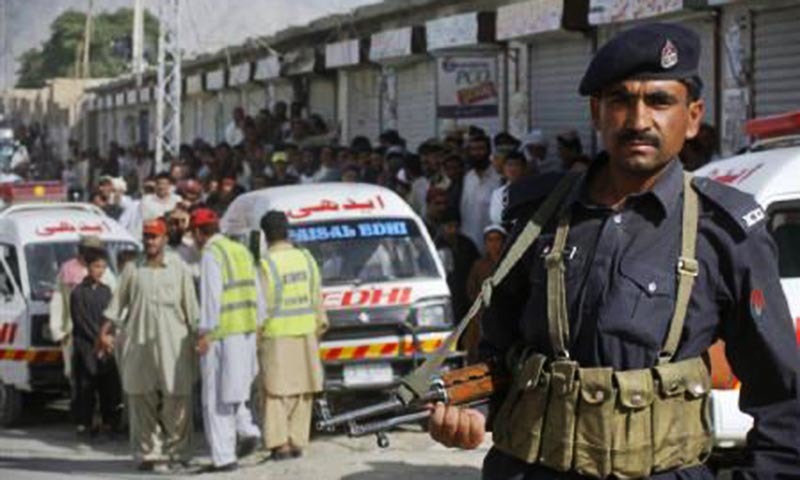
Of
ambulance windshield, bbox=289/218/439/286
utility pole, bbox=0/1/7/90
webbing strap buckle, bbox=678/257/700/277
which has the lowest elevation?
ambulance windshield, bbox=289/218/439/286

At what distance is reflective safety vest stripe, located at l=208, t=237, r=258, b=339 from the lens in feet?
38.2

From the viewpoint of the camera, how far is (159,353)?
39.9ft

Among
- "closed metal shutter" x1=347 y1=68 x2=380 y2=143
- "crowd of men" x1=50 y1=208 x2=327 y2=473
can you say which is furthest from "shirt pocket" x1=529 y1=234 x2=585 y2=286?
"closed metal shutter" x1=347 y1=68 x2=380 y2=143

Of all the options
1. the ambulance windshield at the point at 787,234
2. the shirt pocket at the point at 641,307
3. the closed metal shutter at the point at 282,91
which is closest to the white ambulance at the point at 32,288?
the ambulance windshield at the point at 787,234

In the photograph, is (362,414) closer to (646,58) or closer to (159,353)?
(646,58)

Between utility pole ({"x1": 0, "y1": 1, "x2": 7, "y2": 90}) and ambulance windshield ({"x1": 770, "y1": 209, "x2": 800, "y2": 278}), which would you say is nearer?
ambulance windshield ({"x1": 770, "y1": 209, "x2": 800, "y2": 278})

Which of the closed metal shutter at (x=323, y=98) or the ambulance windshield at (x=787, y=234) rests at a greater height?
the closed metal shutter at (x=323, y=98)

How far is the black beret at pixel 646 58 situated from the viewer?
3.50 m

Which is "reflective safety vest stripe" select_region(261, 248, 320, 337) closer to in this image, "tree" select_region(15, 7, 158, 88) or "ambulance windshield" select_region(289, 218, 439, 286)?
"ambulance windshield" select_region(289, 218, 439, 286)

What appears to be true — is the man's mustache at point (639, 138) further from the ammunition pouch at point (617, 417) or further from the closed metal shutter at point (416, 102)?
the closed metal shutter at point (416, 102)

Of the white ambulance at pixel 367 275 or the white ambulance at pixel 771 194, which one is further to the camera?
the white ambulance at pixel 367 275

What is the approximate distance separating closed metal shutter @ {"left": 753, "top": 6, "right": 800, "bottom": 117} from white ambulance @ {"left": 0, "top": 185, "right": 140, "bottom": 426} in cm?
554

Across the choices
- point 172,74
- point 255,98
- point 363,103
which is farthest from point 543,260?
point 255,98

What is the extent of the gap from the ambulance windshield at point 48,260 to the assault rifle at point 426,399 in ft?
37.4
